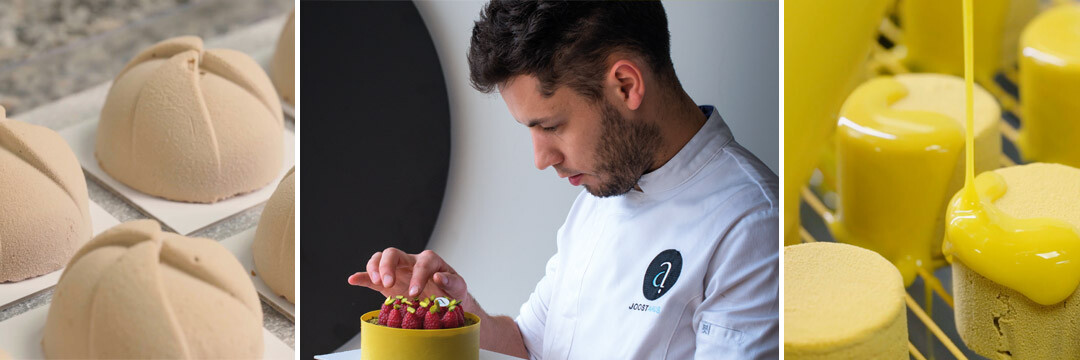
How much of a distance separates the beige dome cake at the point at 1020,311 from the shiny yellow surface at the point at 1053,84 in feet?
0.54

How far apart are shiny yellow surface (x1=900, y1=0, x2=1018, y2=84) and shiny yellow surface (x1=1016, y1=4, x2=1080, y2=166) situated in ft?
0.29

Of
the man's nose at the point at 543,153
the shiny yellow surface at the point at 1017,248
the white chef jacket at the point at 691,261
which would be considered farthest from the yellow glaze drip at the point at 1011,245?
the man's nose at the point at 543,153

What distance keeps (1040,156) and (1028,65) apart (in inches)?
4.8

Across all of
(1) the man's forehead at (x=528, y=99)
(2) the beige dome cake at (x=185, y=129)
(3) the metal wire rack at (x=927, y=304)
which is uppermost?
(1) the man's forehead at (x=528, y=99)

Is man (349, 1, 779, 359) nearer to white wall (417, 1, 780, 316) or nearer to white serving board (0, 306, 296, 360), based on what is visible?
white wall (417, 1, 780, 316)

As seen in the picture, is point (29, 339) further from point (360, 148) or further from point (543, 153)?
point (543, 153)

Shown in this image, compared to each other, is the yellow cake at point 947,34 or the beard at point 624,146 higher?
the beard at point 624,146

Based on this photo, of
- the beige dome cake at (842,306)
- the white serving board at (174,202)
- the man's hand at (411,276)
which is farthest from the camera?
the white serving board at (174,202)

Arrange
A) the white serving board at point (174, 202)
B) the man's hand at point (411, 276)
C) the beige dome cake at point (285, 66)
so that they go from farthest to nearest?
the beige dome cake at point (285, 66) < the white serving board at point (174, 202) < the man's hand at point (411, 276)

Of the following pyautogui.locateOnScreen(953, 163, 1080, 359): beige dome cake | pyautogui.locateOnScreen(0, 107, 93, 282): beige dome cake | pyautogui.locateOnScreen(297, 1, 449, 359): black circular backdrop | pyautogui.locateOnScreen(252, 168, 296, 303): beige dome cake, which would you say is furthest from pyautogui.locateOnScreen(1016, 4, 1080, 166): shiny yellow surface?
pyautogui.locateOnScreen(0, 107, 93, 282): beige dome cake

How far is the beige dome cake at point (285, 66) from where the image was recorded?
41.6 inches

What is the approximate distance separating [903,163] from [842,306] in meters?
0.21

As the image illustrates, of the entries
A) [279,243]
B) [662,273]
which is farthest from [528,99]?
[279,243]

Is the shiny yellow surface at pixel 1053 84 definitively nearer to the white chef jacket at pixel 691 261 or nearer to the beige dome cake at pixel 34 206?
the white chef jacket at pixel 691 261
